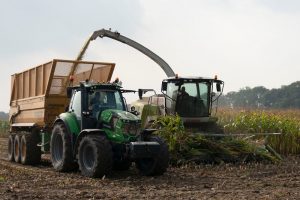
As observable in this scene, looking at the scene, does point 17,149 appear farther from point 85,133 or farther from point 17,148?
point 85,133

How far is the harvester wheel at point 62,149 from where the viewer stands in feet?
37.1

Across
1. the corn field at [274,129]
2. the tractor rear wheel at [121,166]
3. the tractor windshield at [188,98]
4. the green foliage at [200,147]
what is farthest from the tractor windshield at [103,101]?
the corn field at [274,129]

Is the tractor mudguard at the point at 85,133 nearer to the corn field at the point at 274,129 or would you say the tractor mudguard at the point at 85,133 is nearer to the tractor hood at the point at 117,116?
the tractor hood at the point at 117,116

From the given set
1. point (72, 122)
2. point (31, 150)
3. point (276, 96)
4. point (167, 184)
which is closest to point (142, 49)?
point (31, 150)

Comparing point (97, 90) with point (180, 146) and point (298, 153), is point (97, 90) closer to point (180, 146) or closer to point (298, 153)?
point (180, 146)

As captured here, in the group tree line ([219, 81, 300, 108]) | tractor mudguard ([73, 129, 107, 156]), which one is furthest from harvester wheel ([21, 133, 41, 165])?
tree line ([219, 81, 300, 108])

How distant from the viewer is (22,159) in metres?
13.8

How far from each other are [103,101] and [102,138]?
4.33 feet

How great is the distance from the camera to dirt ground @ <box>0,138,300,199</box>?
8.27 m

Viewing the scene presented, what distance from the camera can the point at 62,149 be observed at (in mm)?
11844

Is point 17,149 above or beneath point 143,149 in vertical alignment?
beneath

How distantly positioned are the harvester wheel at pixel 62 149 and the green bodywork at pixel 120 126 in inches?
40.1

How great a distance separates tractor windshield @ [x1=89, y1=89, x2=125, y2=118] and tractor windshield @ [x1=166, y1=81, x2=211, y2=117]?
369 cm

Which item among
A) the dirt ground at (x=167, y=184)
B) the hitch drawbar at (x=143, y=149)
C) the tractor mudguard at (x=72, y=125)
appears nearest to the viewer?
the dirt ground at (x=167, y=184)
